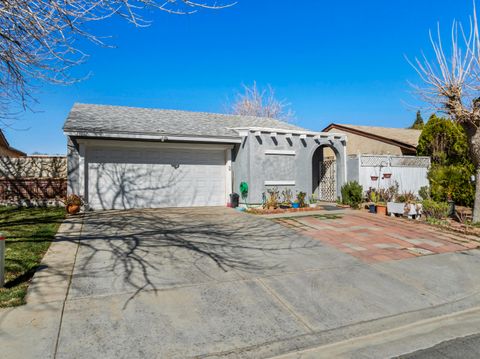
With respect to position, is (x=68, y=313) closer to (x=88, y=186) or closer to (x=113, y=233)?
(x=113, y=233)

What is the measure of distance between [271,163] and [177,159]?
3.70 meters

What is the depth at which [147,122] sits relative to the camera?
1232cm

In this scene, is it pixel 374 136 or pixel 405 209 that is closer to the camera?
pixel 405 209

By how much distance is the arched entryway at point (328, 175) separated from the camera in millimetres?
13445

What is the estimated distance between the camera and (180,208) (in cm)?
1199

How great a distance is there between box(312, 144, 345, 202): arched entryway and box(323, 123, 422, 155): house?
340 cm

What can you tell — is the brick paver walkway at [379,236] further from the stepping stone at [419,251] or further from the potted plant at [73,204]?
the potted plant at [73,204]

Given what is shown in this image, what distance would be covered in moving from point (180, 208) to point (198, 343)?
9101 mm

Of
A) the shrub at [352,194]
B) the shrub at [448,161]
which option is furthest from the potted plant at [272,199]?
the shrub at [448,161]

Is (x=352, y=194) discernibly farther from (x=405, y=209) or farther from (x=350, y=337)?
(x=350, y=337)

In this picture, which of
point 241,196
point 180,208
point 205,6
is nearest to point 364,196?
point 241,196

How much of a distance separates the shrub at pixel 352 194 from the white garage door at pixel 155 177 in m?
4.90

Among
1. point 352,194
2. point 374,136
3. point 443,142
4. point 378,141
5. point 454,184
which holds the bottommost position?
point 352,194

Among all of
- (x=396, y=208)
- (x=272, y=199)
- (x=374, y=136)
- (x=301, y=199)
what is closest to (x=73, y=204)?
(x=272, y=199)
